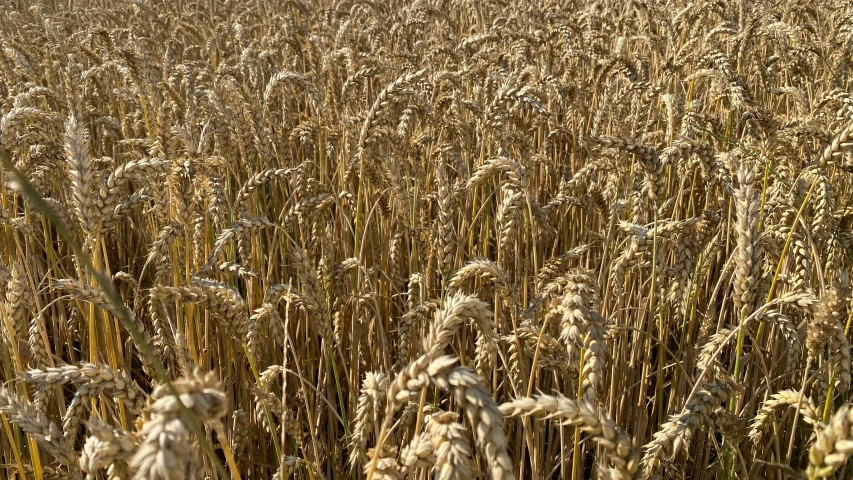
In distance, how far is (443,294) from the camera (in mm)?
1955

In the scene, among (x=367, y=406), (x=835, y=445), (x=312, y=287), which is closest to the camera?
(x=835, y=445)

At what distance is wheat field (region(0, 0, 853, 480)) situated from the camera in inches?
44.9

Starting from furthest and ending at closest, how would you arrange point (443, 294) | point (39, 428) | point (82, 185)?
point (443, 294) < point (82, 185) < point (39, 428)

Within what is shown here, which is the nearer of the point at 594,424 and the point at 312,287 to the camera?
the point at 594,424

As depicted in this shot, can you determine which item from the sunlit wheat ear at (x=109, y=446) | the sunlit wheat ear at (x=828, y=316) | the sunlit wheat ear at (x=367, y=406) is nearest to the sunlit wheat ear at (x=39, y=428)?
the sunlit wheat ear at (x=109, y=446)

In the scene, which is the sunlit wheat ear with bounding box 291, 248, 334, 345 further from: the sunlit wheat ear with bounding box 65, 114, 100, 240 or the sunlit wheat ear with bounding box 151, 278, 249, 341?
the sunlit wheat ear with bounding box 65, 114, 100, 240

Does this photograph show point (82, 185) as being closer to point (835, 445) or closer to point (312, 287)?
point (312, 287)

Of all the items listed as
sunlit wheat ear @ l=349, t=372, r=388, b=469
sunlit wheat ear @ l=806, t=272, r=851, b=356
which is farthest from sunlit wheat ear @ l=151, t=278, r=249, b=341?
sunlit wheat ear @ l=806, t=272, r=851, b=356

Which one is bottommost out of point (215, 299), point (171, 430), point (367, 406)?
point (367, 406)

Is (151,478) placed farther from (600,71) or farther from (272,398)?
(600,71)

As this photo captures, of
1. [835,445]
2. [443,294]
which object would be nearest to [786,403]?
[835,445]

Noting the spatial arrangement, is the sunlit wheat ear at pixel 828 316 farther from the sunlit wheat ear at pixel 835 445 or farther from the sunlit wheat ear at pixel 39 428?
the sunlit wheat ear at pixel 39 428

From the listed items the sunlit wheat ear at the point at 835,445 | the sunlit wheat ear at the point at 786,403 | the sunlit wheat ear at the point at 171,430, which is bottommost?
the sunlit wheat ear at the point at 786,403

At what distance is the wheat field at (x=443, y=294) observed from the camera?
114cm
